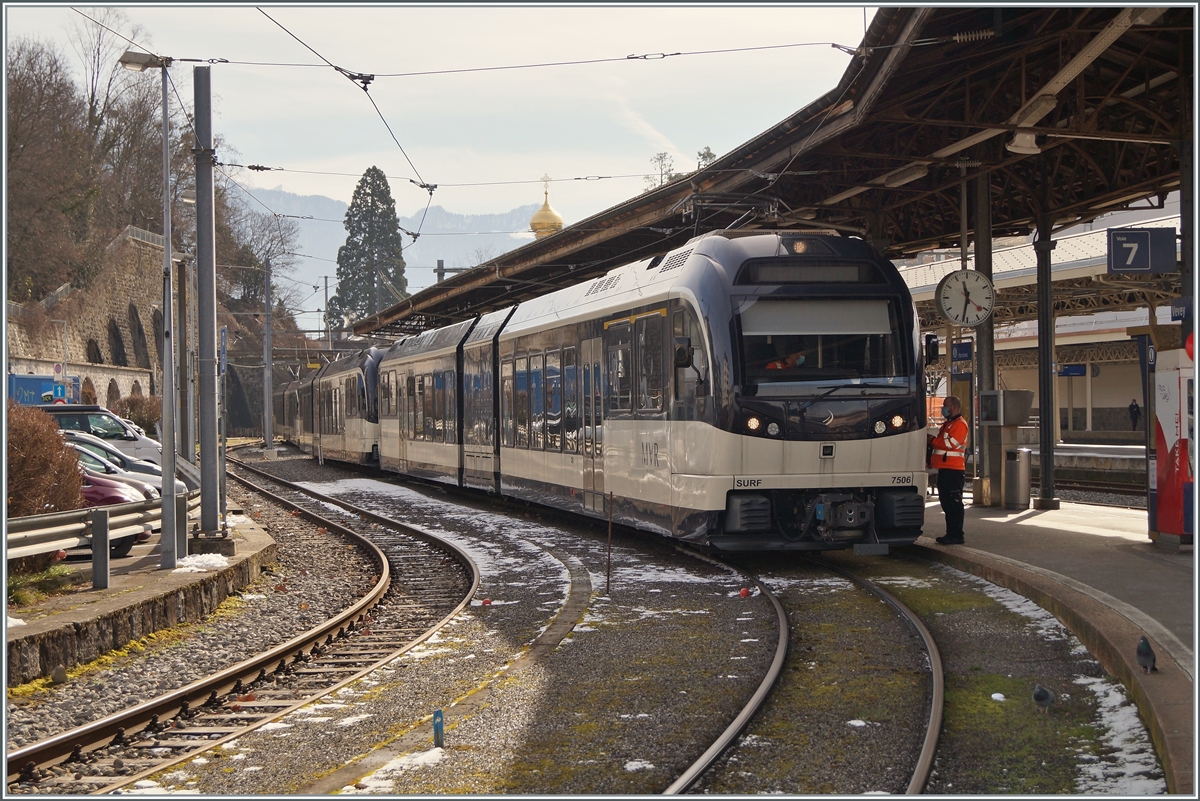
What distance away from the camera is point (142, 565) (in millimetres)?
12922

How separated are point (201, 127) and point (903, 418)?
8.35 m

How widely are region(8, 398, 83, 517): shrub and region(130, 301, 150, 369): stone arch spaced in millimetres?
56318

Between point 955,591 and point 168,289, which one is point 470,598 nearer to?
point 955,591

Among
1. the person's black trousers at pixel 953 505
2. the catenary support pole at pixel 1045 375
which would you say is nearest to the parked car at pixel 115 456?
the person's black trousers at pixel 953 505

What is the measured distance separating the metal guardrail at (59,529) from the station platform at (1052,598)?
1.42 ft

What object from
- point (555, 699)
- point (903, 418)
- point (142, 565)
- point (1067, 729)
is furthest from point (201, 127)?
point (1067, 729)

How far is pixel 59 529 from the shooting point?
10.8m

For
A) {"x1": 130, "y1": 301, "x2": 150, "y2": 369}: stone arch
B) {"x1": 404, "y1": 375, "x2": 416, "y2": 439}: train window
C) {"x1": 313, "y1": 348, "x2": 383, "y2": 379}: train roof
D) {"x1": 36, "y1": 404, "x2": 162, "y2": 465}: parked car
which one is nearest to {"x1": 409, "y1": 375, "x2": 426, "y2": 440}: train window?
{"x1": 404, "y1": 375, "x2": 416, "y2": 439}: train window

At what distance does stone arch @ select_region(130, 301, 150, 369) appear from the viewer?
67.0 metres

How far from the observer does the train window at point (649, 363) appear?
13188mm

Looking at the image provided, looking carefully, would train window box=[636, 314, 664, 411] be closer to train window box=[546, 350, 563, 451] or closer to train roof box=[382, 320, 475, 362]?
train window box=[546, 350, 563, 451]

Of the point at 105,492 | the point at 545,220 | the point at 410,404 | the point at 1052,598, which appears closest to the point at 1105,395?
the point at 545,220

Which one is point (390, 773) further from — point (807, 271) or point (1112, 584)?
point (807, 271)

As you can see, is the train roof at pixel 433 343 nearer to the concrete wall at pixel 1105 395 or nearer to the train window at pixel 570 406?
the train window at pixel 570 406
